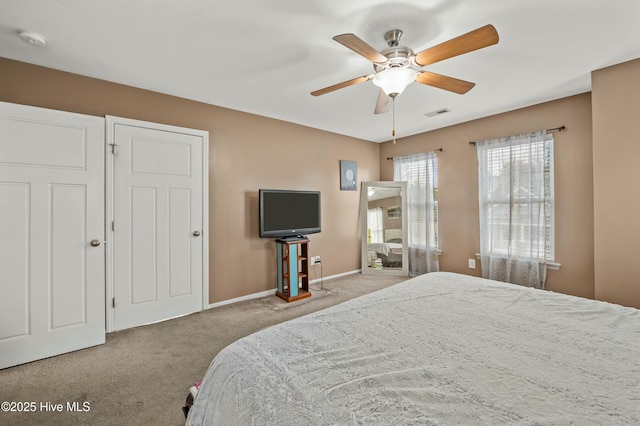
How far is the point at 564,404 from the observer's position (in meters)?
0.83

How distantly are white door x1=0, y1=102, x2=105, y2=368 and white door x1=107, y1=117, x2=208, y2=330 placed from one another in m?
0.21

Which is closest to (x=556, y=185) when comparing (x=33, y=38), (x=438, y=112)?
(x=438, y=112)

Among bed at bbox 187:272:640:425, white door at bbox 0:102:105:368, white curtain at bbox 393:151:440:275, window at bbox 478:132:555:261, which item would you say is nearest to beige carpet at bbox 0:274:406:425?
white door at bbox 0:102:105:368

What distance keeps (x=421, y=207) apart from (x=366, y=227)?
101 cm

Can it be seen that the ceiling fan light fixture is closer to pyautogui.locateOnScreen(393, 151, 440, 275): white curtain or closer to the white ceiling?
the white ceiling

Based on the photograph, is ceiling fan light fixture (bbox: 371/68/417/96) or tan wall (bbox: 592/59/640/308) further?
tan wall (bbox: 592/59/640/308)

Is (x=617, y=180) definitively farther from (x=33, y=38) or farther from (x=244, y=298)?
(x=33, y=38)

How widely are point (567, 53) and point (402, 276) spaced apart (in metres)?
3.53

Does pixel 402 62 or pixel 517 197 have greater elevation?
pixel 402 62

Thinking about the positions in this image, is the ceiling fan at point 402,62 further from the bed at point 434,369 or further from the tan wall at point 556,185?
A: the tan wall at point 556,185

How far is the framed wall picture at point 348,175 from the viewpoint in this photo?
4809mm

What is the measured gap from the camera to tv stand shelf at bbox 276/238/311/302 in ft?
11.8

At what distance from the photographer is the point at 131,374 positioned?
2057 millimetres

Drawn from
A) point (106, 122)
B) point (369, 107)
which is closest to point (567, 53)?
point (369, 107)
